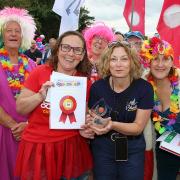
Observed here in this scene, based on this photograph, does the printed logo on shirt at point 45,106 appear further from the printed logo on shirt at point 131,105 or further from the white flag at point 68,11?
the white flag at point 68,11

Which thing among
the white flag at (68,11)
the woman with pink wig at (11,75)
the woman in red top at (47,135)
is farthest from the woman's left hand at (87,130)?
the white flag at (68,11)

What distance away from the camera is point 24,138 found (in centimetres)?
296

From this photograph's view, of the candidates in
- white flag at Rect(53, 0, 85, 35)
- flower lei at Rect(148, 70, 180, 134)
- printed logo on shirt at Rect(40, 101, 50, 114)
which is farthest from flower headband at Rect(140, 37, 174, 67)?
white flag at Rect(53, 0, 85, 35)

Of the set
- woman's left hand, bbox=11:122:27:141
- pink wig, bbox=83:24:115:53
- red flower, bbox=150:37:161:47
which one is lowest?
woman's left hand, bbox=11:122:27:141

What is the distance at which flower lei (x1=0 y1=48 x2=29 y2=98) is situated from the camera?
12.0 feet

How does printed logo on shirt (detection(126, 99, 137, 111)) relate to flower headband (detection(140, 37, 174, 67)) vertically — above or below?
below

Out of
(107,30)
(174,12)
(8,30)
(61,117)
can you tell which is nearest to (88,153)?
(61,117)

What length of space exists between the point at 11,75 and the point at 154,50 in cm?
144

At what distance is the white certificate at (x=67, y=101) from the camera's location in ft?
9.29

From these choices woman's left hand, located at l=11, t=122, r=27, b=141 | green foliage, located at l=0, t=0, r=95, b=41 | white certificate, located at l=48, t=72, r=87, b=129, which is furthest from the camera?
green foliage, located at l=0, t=0, r=95, b=41

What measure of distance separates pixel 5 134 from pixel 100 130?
1.28 metres

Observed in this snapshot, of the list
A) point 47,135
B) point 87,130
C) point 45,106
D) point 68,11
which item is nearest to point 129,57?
point 87,130

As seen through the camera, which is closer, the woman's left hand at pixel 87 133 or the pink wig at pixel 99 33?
the woman's left hand at pixel 87 133

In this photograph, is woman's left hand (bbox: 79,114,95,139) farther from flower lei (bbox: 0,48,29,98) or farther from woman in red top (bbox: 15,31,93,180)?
flower lei (bbox: 0,48,29,98)
